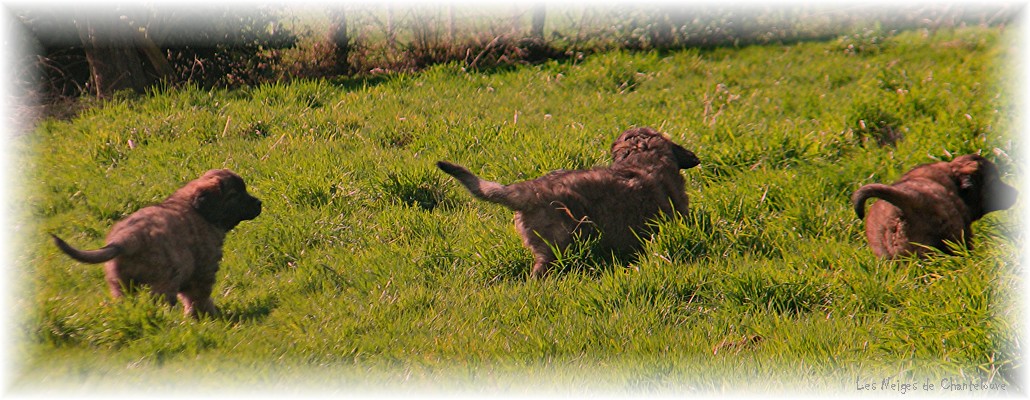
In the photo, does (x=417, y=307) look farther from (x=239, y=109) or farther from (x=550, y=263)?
(x=239, y=109)

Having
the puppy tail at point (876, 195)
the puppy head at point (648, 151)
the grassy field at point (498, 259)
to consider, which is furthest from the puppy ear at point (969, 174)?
the puppy head at point (648, 151)

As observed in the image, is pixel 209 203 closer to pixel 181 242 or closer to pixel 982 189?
pixel 181 242

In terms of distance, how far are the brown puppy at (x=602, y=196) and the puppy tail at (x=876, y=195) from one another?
1.13 metres

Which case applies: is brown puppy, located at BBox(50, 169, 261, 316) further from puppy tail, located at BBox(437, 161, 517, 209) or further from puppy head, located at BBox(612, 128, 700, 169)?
puppy head, located at BBox(612, 128, 700, 169)

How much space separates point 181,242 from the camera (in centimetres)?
456

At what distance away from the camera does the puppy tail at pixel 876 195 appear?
15.6 ft

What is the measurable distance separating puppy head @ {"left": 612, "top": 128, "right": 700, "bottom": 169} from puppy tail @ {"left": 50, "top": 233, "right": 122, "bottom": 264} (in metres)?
3.15

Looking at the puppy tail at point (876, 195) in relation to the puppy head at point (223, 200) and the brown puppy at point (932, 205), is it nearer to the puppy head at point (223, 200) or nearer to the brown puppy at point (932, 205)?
the brown puppy at point (932, 205)

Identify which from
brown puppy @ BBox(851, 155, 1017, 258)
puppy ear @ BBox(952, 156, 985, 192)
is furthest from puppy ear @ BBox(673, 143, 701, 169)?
puppy ear @ BBox(952, 156, 985, 192)

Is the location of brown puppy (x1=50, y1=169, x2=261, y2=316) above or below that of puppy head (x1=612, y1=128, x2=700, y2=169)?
below

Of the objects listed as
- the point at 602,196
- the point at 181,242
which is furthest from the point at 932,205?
the point at 181,242

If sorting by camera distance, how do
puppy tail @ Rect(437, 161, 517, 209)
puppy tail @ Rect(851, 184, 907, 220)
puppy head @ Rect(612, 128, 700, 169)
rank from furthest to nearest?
puppy head @ Rect(612, 128, 700, 169), puppy tail @ Rect(851, 184, 907, 220), puppy tail @ Rect(437, 161, 517, 209)

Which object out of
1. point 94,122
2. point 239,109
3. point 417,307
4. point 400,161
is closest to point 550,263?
point 417,307

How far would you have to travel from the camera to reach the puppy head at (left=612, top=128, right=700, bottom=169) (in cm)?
558
